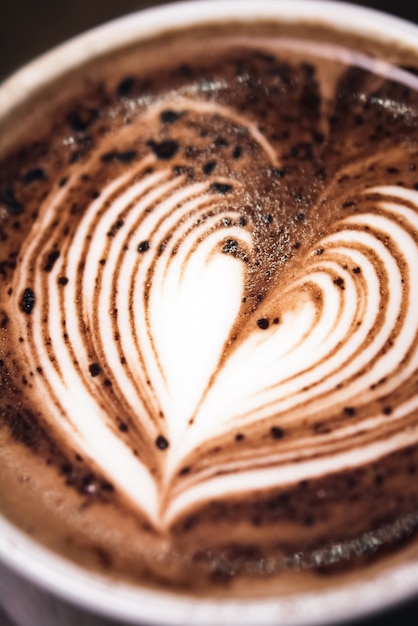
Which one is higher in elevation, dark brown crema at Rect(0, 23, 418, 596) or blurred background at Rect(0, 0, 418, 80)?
blurred background at Rect(0, 0, 418, 80)

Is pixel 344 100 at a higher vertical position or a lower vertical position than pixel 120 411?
higher

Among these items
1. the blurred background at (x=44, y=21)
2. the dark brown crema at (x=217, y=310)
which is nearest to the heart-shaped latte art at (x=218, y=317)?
the dark brown crema at (x=217, y=310)

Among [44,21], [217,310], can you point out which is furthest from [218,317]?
[44,21]

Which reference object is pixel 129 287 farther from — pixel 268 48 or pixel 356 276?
pixel 268 48

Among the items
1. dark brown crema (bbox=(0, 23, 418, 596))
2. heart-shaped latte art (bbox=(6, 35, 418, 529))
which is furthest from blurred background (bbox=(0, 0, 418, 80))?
heart-shaped latte art (bbox=(6, 35, 418, 529))

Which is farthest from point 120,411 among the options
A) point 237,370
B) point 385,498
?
point 385,498

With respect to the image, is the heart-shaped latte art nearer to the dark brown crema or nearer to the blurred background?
the dark brown crema

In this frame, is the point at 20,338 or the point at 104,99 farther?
the point at 104,99

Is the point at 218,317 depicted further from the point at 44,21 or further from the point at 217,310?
the point at 44,21
